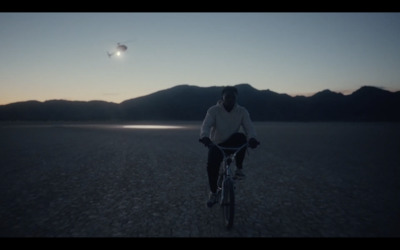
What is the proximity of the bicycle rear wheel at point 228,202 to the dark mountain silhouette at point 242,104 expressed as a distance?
157282mm

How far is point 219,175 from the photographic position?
5078 mm

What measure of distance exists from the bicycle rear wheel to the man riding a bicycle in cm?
51

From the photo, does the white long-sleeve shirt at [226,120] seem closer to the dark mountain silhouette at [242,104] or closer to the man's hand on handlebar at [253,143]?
the man's hand on handlebar at [253,143]

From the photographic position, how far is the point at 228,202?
4309 mm

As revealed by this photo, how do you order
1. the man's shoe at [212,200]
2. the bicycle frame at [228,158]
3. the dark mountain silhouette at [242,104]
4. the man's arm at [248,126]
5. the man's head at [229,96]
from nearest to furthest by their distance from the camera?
the bicycle frame at [228,158]
the man's head at [229,96]
the man's arm at [248,126]
the man's shoe at [212,200]
the dark mountain silhouette at [242,104]

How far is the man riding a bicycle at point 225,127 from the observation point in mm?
4734

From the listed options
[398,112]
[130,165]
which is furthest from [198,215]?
[398,112]

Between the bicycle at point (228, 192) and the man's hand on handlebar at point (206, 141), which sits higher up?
the man's hand on handlebar at point (206, 141)

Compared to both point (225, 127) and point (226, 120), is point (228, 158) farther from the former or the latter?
point (226, 120)

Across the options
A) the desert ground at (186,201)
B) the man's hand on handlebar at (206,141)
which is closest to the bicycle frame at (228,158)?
the man's hand on handlebar at (206,141)

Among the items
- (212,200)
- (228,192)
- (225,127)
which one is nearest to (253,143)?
(225,127)
